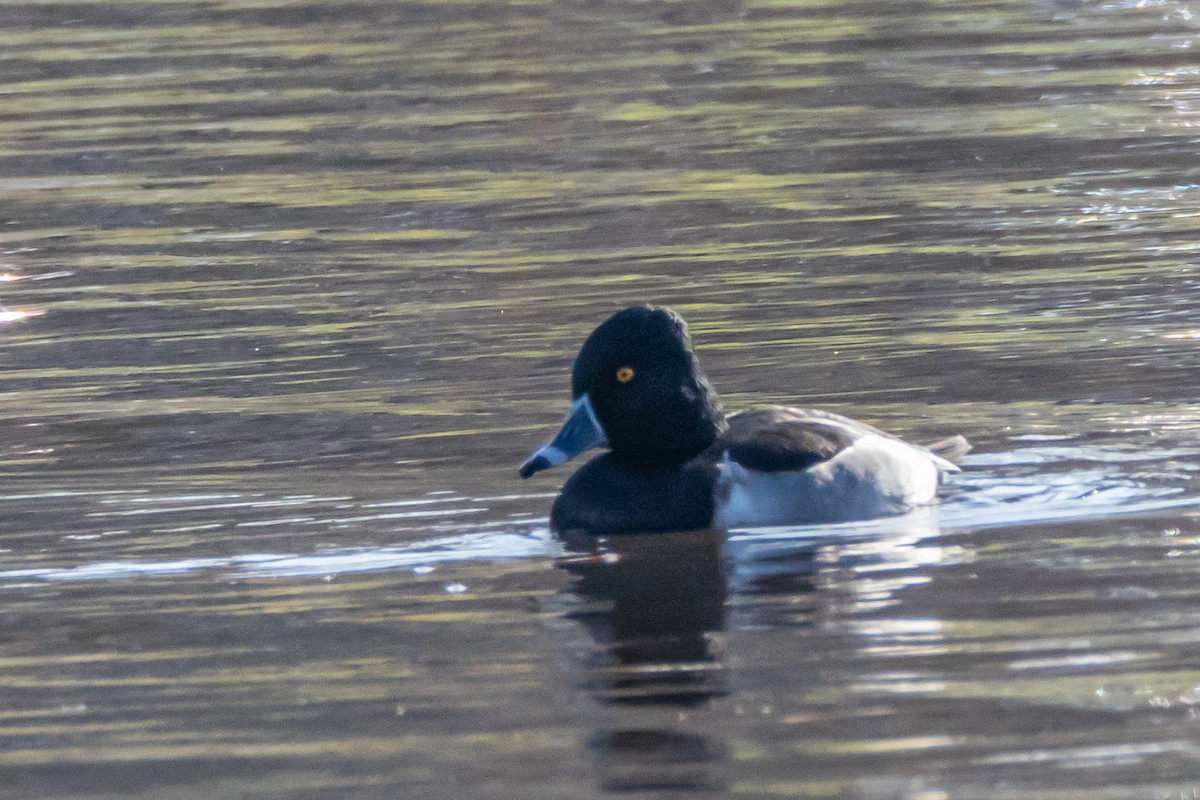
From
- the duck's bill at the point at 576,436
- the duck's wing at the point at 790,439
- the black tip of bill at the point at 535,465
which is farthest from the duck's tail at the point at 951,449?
the black tip of bill at the point at 535,465

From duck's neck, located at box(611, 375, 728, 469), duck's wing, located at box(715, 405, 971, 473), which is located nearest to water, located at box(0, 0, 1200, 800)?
duck's wing, located at box(715, 405, 971, 473)

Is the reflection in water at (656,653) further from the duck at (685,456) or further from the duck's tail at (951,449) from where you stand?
the duck's tail at (951,449)

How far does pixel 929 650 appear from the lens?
6.40 metres

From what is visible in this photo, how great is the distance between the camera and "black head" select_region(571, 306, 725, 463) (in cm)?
836

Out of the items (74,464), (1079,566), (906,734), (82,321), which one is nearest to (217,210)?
(82,321)

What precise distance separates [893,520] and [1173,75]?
1209cm

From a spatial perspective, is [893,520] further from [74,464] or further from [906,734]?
[74,464]

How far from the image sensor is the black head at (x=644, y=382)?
8.36 metres

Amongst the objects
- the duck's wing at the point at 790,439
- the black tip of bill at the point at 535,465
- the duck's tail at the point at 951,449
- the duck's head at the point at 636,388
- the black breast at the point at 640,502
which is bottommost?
the duck's tail at the point at 951,449

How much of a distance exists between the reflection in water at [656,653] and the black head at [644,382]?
16.6 inches

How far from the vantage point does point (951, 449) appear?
8.81m

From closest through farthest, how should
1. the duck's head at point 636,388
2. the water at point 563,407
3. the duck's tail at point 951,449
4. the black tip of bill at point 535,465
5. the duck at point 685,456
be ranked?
1. the water at point 563,407
2. the black tip of bill at point 535,465
3. the duck at point 685,456
4. the duck's head at point 636,388
5. the duck's tail at point 951,449

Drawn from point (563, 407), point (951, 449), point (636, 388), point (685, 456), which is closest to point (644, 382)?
point (636, 388)

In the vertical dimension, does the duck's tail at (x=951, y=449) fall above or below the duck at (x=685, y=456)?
below
